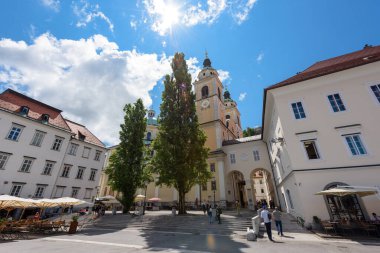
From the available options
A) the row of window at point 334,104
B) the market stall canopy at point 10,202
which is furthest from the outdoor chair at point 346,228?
the market stall canopy at point 10,202

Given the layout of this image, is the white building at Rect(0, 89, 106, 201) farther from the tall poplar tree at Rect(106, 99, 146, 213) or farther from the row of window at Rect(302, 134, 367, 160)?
the row of window at Rect(302, 134, 367, 160)

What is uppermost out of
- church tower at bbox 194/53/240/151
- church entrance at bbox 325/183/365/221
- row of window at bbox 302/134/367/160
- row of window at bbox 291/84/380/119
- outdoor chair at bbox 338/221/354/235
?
church tower at bbox 194/53/240/151

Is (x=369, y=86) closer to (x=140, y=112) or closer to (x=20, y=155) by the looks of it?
(x=140, y=112)

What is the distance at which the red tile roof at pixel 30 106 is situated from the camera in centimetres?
2126

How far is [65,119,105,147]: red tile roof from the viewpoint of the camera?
95.3ft

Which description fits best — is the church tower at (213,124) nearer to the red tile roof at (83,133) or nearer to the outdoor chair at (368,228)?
the outdoor chair at (368,228)

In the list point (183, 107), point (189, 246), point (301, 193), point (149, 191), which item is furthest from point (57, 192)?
point (301, 193)

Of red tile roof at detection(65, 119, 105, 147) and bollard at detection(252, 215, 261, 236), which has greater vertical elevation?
red tile roof at detection(65, 119, 105, 147)

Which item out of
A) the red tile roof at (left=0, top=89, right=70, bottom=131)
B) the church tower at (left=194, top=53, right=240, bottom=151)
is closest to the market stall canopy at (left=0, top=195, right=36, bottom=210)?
the red tile roof at (left=0, top=89, right=70, bottom=131)

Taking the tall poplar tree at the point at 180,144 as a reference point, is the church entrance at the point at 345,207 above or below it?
below

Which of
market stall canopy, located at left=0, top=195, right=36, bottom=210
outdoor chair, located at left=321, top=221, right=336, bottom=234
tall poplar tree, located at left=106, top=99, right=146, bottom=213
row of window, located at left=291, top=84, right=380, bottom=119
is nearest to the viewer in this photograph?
outdoor chair, located at left=321, top=221, right=336, bottom=234

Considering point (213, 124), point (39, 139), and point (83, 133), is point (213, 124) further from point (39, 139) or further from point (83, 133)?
point (39, 139)

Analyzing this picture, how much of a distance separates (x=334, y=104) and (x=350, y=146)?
3.56 meters

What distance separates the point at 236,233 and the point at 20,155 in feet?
82.1
